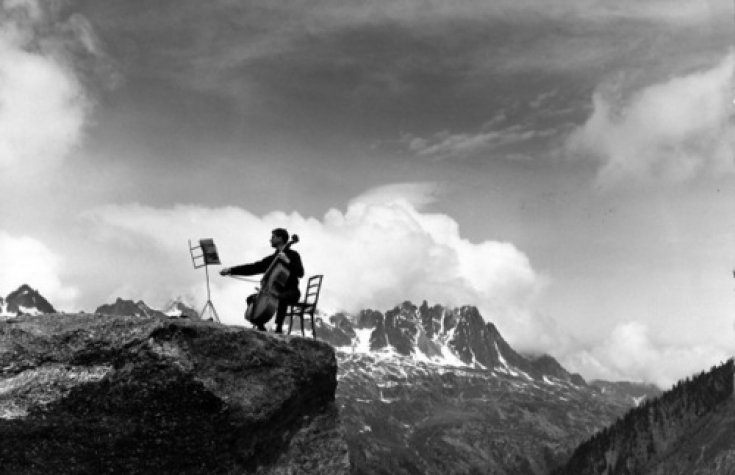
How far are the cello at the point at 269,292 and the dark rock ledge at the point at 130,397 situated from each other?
4.10ft

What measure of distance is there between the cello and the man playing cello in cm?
3

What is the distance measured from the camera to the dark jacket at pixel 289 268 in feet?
65.4

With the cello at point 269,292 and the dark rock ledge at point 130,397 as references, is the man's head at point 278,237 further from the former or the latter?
the dark rock ledge at point 130,397

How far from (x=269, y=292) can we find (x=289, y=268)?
0.80 metres

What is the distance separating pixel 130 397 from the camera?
56.0 feet

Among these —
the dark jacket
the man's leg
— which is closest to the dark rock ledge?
the man's leg

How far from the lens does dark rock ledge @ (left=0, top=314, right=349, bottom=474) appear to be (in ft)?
56.0

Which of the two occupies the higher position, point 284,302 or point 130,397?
point 284,302

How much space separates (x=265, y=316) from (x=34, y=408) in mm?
5665

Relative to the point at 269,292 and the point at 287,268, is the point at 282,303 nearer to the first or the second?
the point at 269,292

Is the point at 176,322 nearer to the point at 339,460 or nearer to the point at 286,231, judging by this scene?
the point at 286,231

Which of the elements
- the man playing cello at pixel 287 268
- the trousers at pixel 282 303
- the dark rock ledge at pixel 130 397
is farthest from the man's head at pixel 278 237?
the dark rock ledge at pixel 130 397

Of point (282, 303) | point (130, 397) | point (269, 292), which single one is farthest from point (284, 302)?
point (130, 397)

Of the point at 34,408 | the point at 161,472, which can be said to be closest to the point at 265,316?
the point at 161,472
